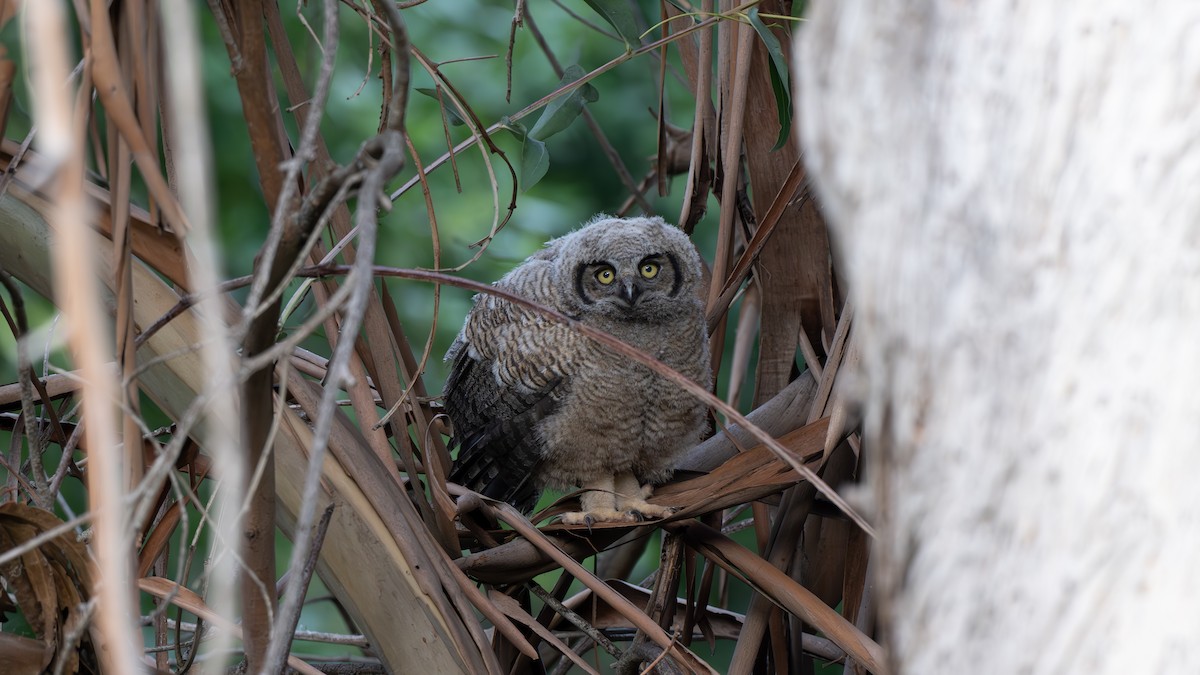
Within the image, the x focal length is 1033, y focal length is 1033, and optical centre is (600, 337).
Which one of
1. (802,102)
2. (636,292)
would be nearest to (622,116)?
(636,292)

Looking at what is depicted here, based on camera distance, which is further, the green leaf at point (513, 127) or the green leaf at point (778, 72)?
the green leaf at point (513, 127)

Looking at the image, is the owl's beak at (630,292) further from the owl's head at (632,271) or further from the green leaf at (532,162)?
the green leaf at (532,162)

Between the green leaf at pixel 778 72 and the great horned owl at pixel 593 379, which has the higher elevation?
the green leaf at pixel 778 72

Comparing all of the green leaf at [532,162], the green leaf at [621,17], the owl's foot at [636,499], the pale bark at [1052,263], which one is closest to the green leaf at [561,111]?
the green leaf at [532,162]

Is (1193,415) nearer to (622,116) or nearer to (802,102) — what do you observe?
(802,102)

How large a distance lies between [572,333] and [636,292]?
0.22 m

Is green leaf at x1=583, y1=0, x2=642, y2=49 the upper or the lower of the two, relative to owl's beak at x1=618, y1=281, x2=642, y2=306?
upper

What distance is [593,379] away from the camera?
2879 millimetres

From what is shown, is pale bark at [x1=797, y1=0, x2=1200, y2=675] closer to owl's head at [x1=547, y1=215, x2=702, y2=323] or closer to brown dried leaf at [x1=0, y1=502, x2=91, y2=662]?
brown dried leaf at [x1=0, y1=502, x2=91, y2=662]

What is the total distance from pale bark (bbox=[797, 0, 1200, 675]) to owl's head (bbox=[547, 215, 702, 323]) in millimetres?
2199

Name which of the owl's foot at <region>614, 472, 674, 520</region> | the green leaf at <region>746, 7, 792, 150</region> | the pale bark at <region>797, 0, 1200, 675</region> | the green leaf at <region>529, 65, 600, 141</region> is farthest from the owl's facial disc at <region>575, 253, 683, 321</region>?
the pale bark at <region>797, 0, 1200, 675</region>

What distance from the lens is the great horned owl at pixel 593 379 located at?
2885 millimetres

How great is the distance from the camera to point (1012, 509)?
27.9 inches

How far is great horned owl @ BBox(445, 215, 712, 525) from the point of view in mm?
2885
